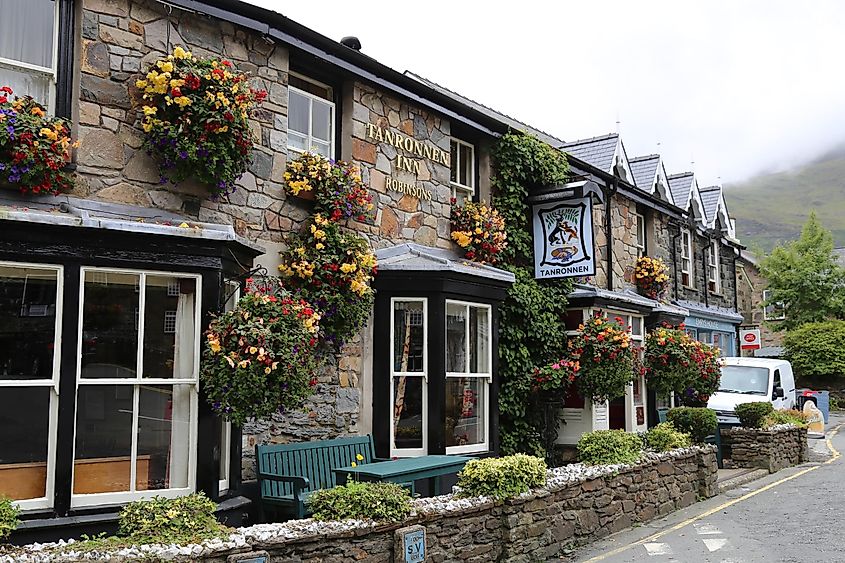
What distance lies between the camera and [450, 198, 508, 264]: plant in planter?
12.2 m

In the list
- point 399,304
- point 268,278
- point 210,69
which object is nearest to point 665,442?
point 399,304

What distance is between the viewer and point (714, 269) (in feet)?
80.7

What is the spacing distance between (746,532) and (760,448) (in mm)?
6550

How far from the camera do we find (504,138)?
43.4ft

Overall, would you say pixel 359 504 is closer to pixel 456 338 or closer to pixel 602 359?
pixel 456 338

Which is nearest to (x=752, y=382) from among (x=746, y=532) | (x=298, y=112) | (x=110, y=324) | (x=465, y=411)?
(x=746, y=532)

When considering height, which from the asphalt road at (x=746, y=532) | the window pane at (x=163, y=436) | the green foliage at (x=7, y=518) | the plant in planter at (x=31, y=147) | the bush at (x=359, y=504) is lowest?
the asphalt road at (x=746, y=532)

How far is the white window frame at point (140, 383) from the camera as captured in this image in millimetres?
7000

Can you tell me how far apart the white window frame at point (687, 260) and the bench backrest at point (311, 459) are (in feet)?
46.7

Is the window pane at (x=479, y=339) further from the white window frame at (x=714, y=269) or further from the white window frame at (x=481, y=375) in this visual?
the white window frame at (x=714, y=269)

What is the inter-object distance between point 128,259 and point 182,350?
1.00m

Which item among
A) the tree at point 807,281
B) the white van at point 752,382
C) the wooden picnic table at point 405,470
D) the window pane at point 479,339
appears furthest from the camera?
the tree at point 807,281

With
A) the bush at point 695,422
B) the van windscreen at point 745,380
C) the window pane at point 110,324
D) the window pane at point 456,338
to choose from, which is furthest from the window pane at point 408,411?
the van windscreen at point 745,380

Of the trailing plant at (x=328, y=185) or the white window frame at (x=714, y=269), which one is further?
the white window frame at (x=714, y=269)
